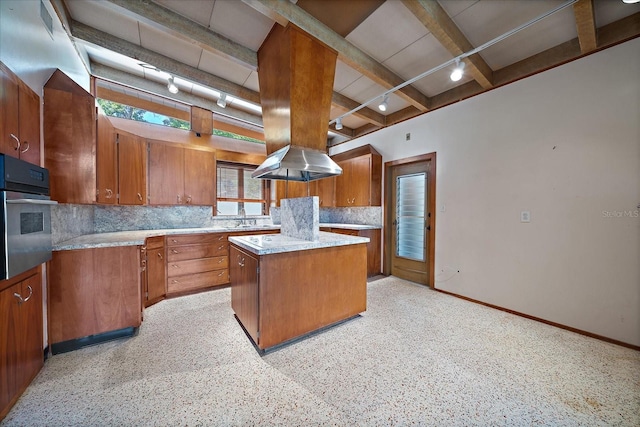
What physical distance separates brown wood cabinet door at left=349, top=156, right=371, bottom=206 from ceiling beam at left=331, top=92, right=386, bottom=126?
72cm

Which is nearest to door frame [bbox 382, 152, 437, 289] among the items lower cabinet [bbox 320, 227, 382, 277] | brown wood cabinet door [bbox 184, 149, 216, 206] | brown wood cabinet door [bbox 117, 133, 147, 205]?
lower cabinet [bbox 320, 227, 382, 277]

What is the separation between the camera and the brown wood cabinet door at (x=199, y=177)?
3.70 metres

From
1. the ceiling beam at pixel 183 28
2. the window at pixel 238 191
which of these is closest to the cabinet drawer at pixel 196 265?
the window at pixel 238 191

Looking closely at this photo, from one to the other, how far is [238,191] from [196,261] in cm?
169

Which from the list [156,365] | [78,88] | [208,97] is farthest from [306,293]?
[208,97]

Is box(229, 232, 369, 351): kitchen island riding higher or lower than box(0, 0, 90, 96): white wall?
lower

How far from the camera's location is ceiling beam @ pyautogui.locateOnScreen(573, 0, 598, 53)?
1783 mm

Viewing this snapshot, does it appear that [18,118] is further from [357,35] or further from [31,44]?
[357,35]

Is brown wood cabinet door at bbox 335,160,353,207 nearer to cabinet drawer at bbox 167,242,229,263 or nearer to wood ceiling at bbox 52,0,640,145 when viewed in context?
wood ceiling at bbox 52,0,640,145

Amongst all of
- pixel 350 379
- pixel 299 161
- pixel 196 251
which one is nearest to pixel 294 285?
pixel 350 379

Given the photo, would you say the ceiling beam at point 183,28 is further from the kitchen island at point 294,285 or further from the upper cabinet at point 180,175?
the kitchen island at point 294,285

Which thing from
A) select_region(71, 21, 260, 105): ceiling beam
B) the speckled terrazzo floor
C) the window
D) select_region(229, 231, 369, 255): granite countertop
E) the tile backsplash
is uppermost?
select_region(71, 21, 260, 105): ceiling beam

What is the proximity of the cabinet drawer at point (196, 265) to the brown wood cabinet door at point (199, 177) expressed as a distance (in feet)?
3.34

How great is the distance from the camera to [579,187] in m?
2.30
